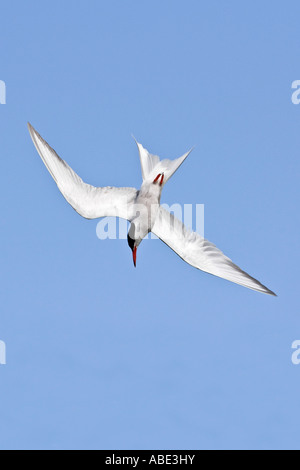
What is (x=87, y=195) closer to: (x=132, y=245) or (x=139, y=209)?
(x=139, y=209)

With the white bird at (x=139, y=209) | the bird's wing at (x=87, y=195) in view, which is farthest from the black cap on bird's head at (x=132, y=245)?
the bird's wing at (x=87, y=195)

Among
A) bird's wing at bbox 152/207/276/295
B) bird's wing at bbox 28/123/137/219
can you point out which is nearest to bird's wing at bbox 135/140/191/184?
bird's wing at bbox 28/123/137/219

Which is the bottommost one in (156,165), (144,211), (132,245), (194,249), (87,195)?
(194,249)

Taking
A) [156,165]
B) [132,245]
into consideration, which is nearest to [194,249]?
[132,245]

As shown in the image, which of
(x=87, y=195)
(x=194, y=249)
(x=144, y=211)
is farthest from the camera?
(x=87, y=195)

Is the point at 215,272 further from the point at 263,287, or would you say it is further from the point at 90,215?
the point at 90,215
